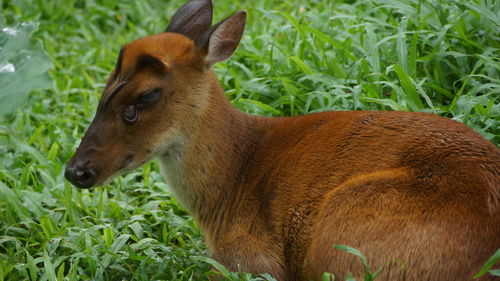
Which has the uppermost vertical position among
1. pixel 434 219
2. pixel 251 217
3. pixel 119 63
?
pixel 119 63

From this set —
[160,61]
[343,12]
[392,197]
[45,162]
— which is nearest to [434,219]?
[392,197]

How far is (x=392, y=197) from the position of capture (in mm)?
4246

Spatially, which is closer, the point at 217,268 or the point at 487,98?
the point at 217,268

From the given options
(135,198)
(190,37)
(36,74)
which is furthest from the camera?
(135,198)

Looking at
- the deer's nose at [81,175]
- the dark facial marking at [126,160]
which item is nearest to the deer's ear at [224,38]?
the dark facial marking at [126,160]

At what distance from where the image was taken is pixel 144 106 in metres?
4.75

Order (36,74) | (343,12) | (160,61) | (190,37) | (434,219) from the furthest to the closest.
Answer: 1. (343,12)
2. (190,37)
3. (160,61)
4. (36,74)
5. (434,219)

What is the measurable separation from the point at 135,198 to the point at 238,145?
4.10ft

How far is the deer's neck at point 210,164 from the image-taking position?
4918 mm

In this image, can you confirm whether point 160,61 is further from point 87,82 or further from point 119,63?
point 87,82

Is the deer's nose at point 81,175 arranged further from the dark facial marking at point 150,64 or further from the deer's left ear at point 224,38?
the deer's left ear at point 224,38

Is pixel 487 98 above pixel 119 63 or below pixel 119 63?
below

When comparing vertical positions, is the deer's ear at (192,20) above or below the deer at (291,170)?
above

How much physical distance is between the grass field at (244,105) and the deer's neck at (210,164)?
30cm
